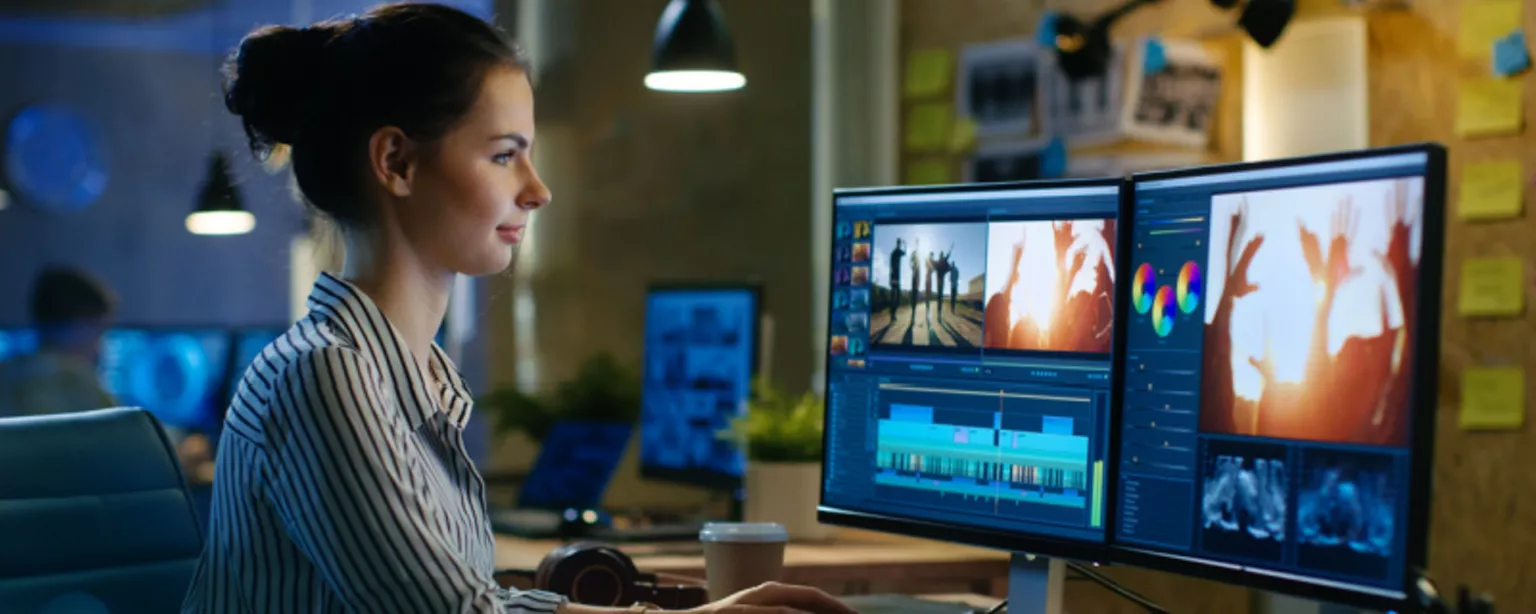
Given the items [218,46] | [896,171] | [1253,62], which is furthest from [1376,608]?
[218,46]

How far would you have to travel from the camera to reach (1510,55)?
261 cm

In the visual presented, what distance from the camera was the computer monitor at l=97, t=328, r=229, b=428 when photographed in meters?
5.47

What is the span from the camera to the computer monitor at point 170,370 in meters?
5.47

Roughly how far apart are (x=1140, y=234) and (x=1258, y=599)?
5.14 ft

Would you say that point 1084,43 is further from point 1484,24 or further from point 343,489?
point 343,489

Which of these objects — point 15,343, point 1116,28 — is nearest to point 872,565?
point 1116,28

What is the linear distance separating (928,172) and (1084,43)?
727mm

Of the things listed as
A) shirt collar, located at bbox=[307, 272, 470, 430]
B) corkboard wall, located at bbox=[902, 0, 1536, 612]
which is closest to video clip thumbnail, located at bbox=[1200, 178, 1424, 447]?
shirt collar, located at bbox=[307, 272, 470, 430]

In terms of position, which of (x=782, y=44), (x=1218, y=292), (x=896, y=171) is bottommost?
(x=1218, y=292)

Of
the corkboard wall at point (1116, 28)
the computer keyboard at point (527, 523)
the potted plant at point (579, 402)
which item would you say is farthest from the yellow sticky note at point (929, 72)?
the computer keyboard at point (527, 523)

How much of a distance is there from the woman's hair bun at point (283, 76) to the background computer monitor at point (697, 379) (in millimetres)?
1388

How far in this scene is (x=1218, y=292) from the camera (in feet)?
4.42

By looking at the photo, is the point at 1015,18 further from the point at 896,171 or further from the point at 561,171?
the point at 561,171

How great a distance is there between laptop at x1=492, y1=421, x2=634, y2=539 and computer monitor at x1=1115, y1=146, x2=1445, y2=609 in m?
1.54
